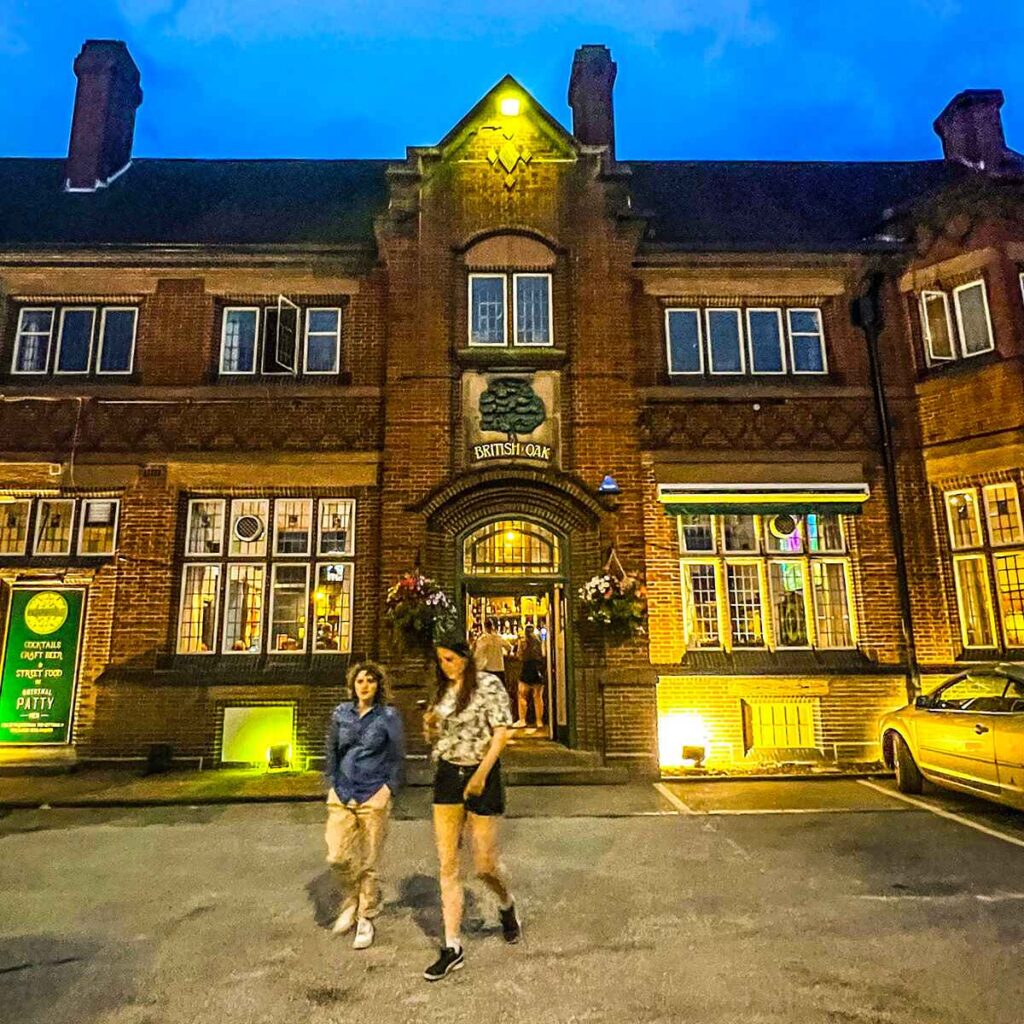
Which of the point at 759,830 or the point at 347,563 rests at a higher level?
the point at 347,563

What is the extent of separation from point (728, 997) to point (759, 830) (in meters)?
3.95

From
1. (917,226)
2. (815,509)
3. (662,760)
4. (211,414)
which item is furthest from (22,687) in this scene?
(917,226)

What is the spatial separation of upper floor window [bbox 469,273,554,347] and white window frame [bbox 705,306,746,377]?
9.50 ft

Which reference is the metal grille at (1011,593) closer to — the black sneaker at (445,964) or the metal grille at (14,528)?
the black sneaker at (445,964)

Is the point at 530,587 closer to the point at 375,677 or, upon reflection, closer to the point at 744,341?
the point at 744,341

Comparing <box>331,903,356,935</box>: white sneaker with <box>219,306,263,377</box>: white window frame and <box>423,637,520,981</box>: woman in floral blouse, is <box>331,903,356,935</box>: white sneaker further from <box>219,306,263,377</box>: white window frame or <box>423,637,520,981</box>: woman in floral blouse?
<box>219,306,263,377</box>: white window frame

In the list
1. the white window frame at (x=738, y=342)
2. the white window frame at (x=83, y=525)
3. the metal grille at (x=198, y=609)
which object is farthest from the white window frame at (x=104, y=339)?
the white window frame at (x=738, y=342)

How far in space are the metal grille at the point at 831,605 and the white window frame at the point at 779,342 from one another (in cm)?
347

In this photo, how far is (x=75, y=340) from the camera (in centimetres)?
1260

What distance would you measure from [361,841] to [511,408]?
8094mm

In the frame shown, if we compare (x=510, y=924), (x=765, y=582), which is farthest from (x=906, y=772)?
(x=510, y=924)

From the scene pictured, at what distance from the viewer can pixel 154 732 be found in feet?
35.9

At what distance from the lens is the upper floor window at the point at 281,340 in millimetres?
12500

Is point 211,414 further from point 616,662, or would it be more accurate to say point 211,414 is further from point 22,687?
point 616,662
